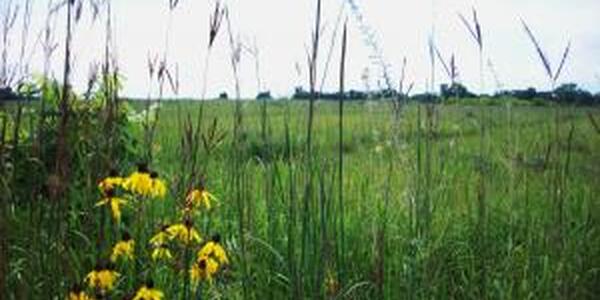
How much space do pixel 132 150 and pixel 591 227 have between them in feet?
7.90

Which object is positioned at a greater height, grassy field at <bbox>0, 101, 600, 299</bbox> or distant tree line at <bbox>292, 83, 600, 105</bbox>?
distant tree line at <bbox>292, 83, 600, 105</bbox>

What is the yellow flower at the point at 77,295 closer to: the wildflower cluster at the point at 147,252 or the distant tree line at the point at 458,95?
the wildflower cluster at the point at 147,252

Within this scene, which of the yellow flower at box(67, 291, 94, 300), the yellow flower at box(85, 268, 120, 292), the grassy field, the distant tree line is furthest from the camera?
the distant tree line

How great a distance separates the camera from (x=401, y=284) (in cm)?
280

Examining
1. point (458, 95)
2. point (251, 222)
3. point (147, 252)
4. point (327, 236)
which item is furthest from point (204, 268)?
point (458, 95)

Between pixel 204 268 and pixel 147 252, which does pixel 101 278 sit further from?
pixel 147 252

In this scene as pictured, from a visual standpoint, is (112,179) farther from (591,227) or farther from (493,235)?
(591,227)

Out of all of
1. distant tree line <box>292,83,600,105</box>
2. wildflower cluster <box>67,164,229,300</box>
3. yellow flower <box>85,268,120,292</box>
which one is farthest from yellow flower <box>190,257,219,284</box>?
distant tree line <box>292,83,600,105</box>

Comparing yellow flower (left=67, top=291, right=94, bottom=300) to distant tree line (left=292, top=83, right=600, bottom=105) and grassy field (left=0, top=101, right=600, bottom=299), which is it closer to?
grassy field (left=0, top=101, right=600, bottom=299)

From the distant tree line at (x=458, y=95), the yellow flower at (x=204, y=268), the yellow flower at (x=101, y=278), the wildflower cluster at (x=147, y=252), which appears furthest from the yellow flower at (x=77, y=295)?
the distant tree line at (x=458, y=95)

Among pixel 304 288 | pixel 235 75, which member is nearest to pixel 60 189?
pixel 235 75

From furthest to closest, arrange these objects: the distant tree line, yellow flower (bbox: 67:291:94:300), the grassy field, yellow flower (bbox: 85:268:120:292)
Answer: the distant tree line
the grassy field
yellow flower (bbox: 85:268:120:292)
yellow flower (bbox: 67:291:94:300)

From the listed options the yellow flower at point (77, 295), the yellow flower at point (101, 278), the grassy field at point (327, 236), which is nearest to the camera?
the yellow flower at point (77, 295)

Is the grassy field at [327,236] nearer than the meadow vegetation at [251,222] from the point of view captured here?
No
